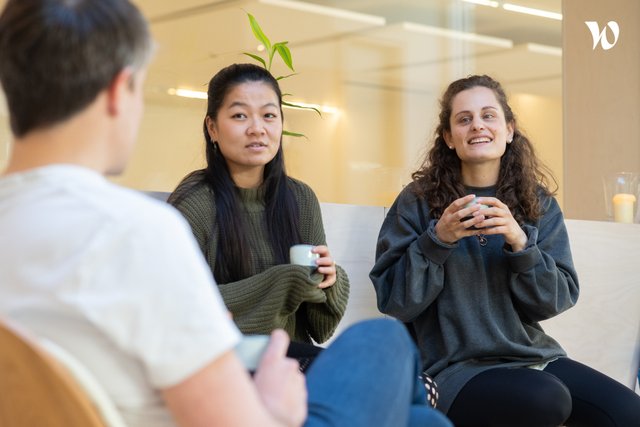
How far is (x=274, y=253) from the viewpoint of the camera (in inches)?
80.0

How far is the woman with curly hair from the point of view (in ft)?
6.73

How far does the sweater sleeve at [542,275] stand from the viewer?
7.04 ft

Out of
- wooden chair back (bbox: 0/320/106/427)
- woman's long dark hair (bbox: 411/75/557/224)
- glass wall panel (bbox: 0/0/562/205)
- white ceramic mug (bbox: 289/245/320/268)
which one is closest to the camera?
wooden chair back (bbox: 0/320/106/427)

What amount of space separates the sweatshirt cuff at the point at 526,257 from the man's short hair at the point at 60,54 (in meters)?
1.38

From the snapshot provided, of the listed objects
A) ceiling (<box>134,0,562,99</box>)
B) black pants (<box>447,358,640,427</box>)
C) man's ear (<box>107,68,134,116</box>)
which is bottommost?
black pants (<box>447,358,640,427</box>)

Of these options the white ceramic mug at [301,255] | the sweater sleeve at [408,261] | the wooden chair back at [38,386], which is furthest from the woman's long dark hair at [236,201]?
the wooden chair back at [38,386]

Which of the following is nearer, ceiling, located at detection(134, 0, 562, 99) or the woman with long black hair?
the woman with long black hair

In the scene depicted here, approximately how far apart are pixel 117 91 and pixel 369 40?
3.86 meters

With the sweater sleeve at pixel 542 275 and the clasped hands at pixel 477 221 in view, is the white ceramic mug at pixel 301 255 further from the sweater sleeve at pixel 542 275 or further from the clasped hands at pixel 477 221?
the sweater sleeve at pixel 542 275

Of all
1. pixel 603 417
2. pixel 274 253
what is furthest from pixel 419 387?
pixel 603 417

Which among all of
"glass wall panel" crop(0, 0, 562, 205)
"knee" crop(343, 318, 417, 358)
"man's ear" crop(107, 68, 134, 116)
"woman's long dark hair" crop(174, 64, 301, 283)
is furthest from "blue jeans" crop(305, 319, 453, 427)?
"glass wall panel" crop(0, 0, 562, 205)

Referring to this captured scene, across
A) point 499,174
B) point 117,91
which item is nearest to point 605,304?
point 499,174

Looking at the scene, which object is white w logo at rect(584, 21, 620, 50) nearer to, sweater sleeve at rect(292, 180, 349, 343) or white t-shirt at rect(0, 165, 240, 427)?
sweater sleeve at rect(292, 180, 349, 343)

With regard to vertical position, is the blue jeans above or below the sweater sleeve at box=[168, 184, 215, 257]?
below
